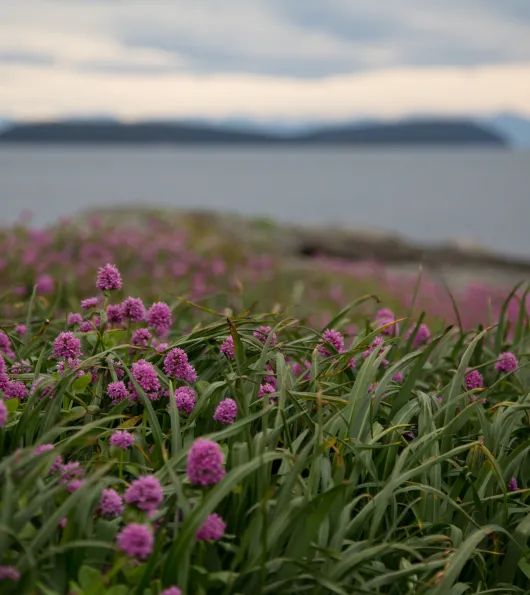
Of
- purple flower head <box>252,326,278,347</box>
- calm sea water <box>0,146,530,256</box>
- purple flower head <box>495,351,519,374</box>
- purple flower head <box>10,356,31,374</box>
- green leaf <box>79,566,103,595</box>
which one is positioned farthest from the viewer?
calm sea water <box>0,146,530,256</box>

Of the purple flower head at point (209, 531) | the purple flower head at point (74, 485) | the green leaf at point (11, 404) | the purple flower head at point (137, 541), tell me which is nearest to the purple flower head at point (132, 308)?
the green leaf at point (11, 404)

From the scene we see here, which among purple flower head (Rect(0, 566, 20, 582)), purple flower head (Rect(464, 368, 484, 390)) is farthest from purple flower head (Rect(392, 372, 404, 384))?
purple flower head (Rect(0, 566, 20, 582))

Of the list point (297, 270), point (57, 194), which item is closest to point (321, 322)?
point (297, 270)

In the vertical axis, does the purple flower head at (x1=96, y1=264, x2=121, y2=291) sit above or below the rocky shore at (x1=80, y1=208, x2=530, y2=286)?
above

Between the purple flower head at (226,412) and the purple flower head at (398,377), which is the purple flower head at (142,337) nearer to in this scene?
the purple flower head at (226,412)

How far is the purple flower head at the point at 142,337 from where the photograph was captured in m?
2.77

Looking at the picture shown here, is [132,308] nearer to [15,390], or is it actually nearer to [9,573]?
[15,390]

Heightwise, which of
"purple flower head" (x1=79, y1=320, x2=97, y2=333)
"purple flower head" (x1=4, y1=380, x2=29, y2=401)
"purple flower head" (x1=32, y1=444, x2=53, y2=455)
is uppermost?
"purple flower head" (x1=79, y1=320, x2=97, y2=333)

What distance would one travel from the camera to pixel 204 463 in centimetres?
181

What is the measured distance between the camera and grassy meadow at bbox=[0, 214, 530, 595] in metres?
1.84

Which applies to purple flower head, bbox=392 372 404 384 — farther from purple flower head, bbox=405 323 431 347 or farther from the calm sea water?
the calm sea water

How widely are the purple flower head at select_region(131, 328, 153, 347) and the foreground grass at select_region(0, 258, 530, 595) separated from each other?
14mm

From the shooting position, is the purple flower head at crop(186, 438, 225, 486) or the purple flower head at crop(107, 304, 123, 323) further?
the purple flower head at crop(107, 304, 123, 323)

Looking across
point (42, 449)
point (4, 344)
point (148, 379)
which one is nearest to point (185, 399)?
point (148, 379)
